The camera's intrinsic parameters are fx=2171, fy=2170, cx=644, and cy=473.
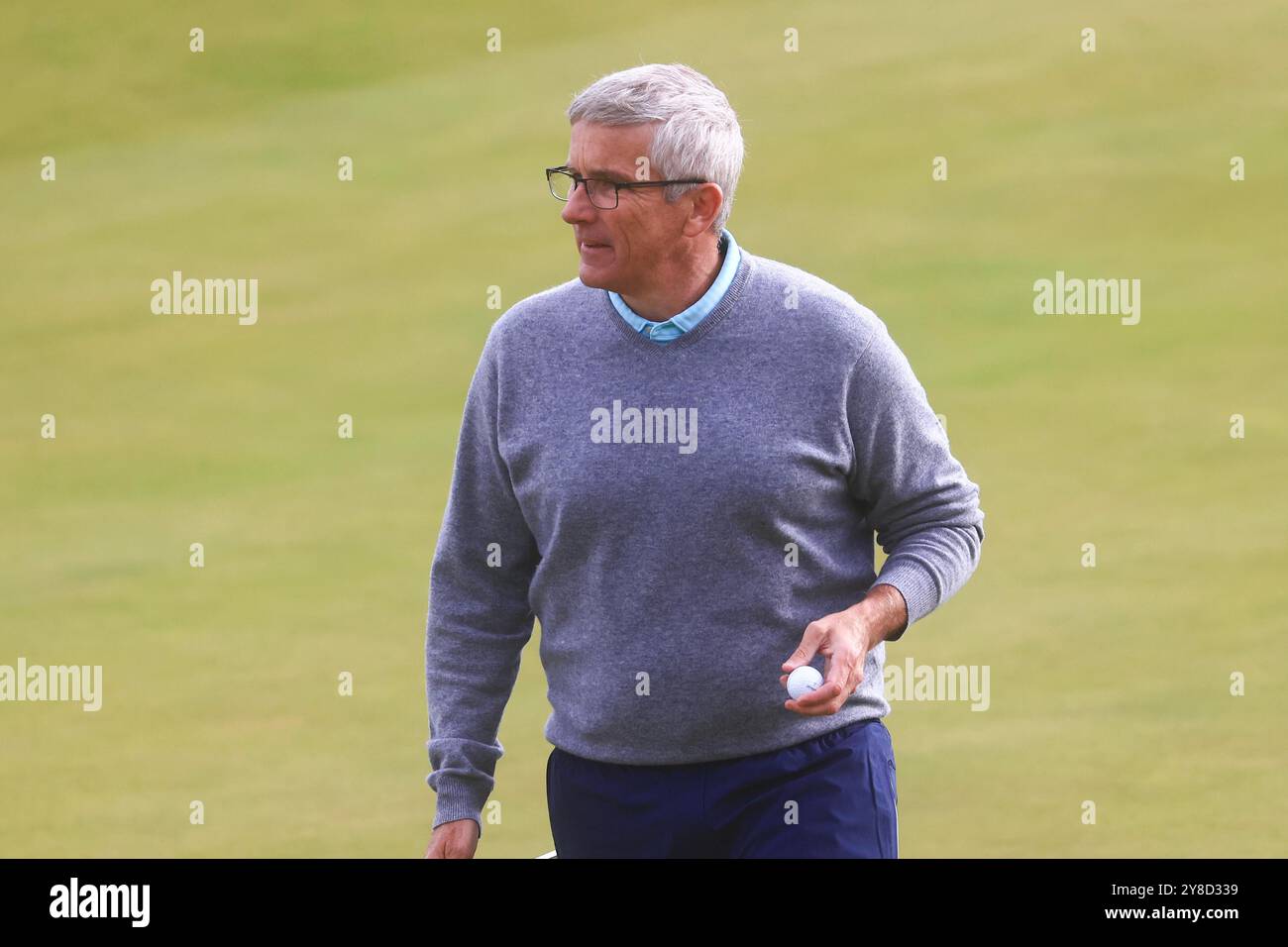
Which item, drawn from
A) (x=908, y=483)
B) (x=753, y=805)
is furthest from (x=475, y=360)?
(x=753, y=805)

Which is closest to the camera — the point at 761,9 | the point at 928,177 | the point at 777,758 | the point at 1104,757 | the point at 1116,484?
the point at 777,758

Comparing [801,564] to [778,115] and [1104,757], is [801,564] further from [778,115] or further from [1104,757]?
[778,115]

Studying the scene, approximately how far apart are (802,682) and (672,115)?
103 cm

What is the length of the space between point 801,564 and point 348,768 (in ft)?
17.6

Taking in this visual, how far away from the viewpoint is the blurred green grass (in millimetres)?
8812

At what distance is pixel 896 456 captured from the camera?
3838mm

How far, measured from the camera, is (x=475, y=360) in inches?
589

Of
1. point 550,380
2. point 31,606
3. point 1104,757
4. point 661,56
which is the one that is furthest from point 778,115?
point 550,380

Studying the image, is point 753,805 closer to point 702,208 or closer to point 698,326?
point 698,326

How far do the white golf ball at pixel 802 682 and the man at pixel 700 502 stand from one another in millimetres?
105

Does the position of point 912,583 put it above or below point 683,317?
below

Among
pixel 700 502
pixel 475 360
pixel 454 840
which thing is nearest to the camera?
pixel 700 502

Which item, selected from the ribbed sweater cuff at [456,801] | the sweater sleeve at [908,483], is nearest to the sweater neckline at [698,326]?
the sweater sleeve at [908,483]

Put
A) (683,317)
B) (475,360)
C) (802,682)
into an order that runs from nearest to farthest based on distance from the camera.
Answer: (802,682) < (683,317) < (475,360)
